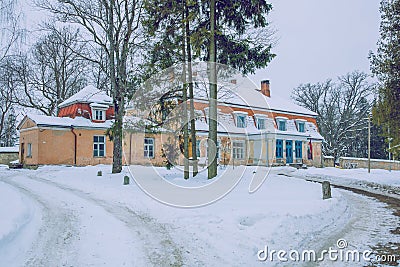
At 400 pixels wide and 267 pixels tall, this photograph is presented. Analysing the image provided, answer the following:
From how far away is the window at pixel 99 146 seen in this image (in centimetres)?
2962

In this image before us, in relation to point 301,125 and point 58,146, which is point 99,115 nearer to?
point 58,146

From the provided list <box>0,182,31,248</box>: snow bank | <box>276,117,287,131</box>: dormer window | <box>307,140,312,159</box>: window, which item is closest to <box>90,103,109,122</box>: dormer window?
<box>276,117,287,131</box>: dormer window

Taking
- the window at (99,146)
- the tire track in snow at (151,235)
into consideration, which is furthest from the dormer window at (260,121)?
the tire track in snow at (151,235)

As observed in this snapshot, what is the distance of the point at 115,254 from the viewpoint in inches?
237

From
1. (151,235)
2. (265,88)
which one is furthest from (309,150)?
(151,235)

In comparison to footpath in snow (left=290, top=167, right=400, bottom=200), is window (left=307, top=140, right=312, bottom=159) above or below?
above

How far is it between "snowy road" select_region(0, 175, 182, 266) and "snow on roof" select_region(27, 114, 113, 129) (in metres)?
18.2

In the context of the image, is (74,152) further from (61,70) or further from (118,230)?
(118,230)

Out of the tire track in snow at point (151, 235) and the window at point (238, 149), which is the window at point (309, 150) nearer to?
the window at point (238, 149)

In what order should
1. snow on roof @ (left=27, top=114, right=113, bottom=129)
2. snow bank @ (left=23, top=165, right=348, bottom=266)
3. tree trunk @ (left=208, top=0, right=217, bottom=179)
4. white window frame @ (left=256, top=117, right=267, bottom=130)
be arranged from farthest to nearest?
1. white window frame @ (left=256, top=117, right=267, bottom=130)
2. snow on roof @ (left=27, top=114, right=113, bottom=129)
3. tree trunk @ (left=208, top=0, right=217, bottom=179)
4. snow bank @ (left=23, top=165, right=348, bottom=266)

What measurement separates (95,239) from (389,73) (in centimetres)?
1696

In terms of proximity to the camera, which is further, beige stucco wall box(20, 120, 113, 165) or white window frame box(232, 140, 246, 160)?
white window frame box(232, 140, 246, 160)

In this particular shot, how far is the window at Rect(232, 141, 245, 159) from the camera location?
1385 inches

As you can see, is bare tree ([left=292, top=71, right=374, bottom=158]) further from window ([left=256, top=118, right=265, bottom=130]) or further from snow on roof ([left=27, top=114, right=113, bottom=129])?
snow on roof ([left=27, top=114, right=113, bottom=129])
